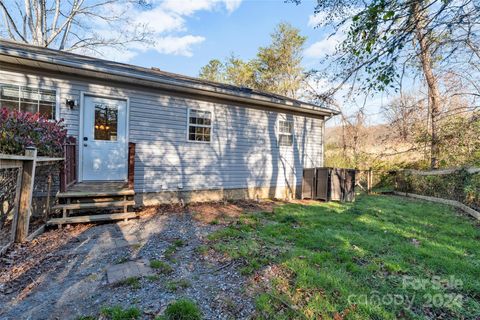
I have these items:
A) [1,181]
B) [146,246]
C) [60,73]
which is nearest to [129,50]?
[60,73]

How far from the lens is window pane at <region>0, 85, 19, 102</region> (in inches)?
192

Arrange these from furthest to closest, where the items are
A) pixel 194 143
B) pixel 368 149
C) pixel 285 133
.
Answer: pixel 368 149 → pixel 285 133 → pixel 194 143

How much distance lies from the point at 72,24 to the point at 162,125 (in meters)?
13.2

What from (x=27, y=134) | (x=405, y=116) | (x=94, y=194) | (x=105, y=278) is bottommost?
(x=105, y=278)

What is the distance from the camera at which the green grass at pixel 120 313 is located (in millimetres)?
2049

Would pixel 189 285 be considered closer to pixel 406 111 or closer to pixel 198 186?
pixel 198 186

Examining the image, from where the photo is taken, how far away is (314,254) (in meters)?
3.33

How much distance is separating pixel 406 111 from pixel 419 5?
9766mm

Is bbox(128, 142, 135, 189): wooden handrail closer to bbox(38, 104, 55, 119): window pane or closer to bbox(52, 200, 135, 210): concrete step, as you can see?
bbox(52, 200, 135, 210): concrete step

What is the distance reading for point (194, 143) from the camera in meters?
6.84

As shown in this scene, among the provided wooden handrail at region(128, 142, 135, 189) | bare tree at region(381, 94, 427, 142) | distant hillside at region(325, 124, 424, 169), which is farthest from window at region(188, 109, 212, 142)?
distant hillside at region(325, 124, 424, 169)

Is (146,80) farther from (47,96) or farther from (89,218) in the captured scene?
(89,218)

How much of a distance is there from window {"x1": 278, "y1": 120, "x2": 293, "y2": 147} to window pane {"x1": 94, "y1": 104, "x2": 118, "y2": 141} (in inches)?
191

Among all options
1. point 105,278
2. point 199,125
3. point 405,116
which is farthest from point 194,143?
point 405,116
